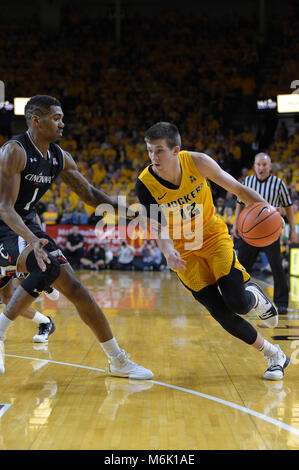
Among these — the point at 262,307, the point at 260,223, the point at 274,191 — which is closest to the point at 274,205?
the point at 274,191

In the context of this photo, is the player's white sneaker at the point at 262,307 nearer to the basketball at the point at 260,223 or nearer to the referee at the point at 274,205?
the basketball at the point at 260,223

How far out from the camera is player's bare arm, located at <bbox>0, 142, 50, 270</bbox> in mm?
3508

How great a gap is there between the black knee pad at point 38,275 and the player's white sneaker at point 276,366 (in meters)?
1.68

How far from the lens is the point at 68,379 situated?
397cm

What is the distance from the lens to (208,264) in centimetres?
408

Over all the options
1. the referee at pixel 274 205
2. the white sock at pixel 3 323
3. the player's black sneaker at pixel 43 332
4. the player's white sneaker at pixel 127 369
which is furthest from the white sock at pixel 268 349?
the referee at pixel 274 205

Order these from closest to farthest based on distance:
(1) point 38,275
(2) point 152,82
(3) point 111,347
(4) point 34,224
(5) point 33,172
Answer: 1. (1) point 38,275
2. (5) point 33,172
3. (3) point 111,347
4. (4) point 34,224
5. (2) point 152,82

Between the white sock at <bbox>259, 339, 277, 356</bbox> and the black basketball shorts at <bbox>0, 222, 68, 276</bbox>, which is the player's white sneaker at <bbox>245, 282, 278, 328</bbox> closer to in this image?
the white sock at <bbox>259, 339, 277, 356</bbox>

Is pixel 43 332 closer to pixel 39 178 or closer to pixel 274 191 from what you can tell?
pixel 39 178

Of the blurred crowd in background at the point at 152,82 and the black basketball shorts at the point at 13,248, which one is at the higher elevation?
the blurred crowd in background at the point at 152,82

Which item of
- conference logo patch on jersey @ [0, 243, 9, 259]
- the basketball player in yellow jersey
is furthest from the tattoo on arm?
conference logo patch on jersey @ [0, 243, 9, 259]

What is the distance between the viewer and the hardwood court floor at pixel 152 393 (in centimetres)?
278

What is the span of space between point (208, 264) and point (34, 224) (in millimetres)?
1327

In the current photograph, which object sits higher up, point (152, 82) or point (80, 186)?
point (152, 82)
